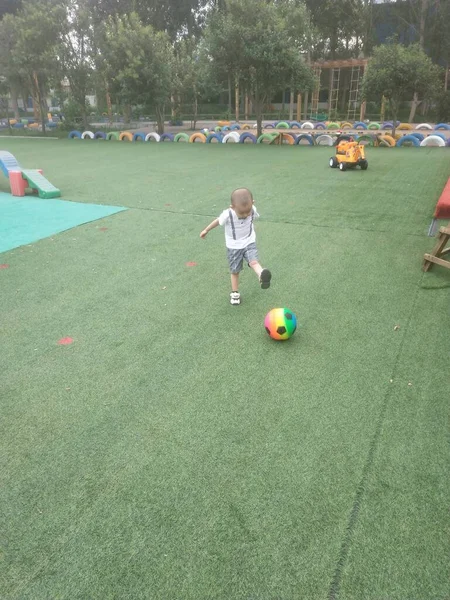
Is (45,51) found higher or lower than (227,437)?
higher

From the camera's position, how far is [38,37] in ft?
80.7

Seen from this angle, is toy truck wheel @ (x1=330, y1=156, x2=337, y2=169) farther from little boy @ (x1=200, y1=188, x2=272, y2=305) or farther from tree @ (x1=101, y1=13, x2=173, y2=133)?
tree @ (x1=101, y1=13, x2=173, y2=133)

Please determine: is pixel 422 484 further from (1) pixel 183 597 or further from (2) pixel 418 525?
(1) pixel 183 597

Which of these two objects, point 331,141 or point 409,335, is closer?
point 409,335

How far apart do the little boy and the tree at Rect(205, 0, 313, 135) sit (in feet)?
56.0

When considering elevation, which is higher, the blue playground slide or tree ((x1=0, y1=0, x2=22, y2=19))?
tree ((x1=0, y1=0, x2=22, y2=19))

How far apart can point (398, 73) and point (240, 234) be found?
17798mm

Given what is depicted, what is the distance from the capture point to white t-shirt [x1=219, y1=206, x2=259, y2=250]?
14.6 feet

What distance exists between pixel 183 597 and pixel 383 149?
18451 mm

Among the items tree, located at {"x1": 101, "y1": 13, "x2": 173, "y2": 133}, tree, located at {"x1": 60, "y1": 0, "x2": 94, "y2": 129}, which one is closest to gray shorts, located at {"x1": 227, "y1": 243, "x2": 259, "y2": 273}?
tree, located at {"x1": 101, "y1": 13, "x2": 173, "y2": 133}

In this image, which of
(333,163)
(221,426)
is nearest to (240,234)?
(221,426)

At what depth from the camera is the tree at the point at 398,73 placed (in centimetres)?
1819

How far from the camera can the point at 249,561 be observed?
2166 mm

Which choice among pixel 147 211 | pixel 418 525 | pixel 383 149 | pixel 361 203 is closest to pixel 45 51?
pixel 383 149
